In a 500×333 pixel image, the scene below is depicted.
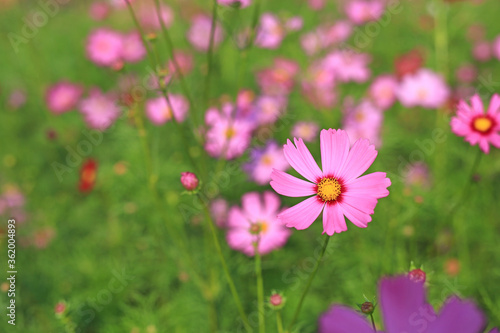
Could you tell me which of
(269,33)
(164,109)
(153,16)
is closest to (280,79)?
(269,33)

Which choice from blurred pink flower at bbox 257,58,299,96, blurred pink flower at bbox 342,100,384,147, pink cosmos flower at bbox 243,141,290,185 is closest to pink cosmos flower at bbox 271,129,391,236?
pink cosmos flower at bbox 243,141,290,185

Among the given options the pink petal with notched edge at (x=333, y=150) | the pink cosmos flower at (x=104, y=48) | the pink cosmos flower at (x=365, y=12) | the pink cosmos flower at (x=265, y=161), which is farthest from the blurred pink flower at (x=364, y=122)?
the pink cosmos flower at (x=104, y=48)

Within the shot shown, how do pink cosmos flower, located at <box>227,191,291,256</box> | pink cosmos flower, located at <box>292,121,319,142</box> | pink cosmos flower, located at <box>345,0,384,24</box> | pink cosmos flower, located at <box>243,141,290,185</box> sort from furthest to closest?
pink cosmos flower, located at <box>345,0,384,24</box> < pink cosmos flower, located at <box>292,121,319,142</box> < pink cosmos flower, located at <box>243,141,290,185</box> < pink cosmos flower, located at <box>227,191,291,256</box>

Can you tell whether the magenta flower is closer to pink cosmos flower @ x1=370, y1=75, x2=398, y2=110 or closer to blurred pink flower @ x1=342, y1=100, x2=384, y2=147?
blurred pink flower @ x1=342, y1=100, x2=384, y2=147

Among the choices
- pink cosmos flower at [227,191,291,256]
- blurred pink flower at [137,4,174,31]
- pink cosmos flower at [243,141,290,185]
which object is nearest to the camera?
pink cosmos flower at [227,191,291,256]

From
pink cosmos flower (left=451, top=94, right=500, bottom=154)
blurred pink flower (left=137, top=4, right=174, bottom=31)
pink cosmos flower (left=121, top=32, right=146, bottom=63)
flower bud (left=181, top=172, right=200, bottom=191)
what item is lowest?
flower bud (left=181, top=172, right=200, bottom=191)

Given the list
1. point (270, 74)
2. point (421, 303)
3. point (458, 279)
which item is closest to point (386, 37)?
point (270, 74)
